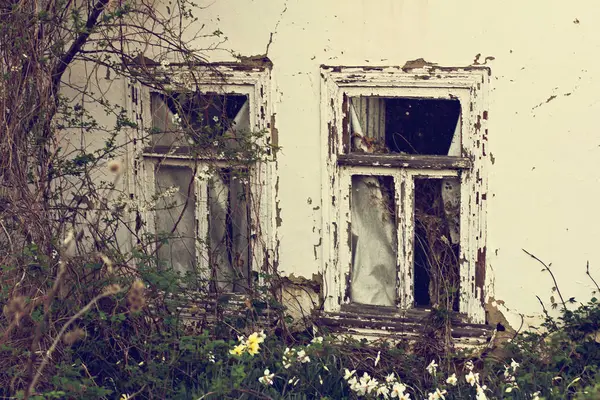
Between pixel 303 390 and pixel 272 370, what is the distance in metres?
0.28

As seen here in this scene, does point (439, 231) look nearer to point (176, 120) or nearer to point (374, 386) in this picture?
point (374, 386)

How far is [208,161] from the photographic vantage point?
16.8 feet

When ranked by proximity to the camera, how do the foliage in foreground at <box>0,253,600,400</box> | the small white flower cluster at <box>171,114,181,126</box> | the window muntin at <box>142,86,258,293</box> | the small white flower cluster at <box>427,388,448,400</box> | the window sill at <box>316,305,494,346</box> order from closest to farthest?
the small white flower cluster at <box>427,388,448,400</box> < the foliage in foreground at <box>0,253,600,400</box> < the window sill at <box>316,305,494,346</box> < the small white flower cluster at <box>171,114,181,126</box> < the window muntin at <box>142,86,258,293</box>

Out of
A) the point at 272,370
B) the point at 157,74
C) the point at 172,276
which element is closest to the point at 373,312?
the point at 272,370

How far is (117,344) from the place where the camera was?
460 cm

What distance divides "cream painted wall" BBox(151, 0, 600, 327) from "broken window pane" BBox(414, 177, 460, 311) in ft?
0.80

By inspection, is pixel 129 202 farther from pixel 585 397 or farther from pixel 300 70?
pixel 585 397

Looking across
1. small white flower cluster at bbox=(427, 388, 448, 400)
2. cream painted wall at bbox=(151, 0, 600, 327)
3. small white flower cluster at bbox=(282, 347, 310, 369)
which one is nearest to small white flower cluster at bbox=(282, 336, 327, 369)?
small white flower cluster at bbox=(282, 347, 310, 369)

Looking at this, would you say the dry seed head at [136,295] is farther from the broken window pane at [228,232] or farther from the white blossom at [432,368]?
the broken window pane at [228,232]

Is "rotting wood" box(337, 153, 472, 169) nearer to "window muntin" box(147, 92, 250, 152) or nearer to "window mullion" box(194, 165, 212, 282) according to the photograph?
"window muntin" box(147, 92, 250, 152)

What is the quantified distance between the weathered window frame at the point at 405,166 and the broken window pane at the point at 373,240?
0.25 ft

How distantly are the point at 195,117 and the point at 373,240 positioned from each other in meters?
1.39

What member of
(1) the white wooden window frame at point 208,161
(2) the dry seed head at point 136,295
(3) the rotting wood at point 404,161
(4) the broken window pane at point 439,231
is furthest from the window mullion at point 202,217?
(2) the dry seed head at point 136,295

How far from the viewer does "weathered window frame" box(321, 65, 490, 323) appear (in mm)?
Answer: 4566
